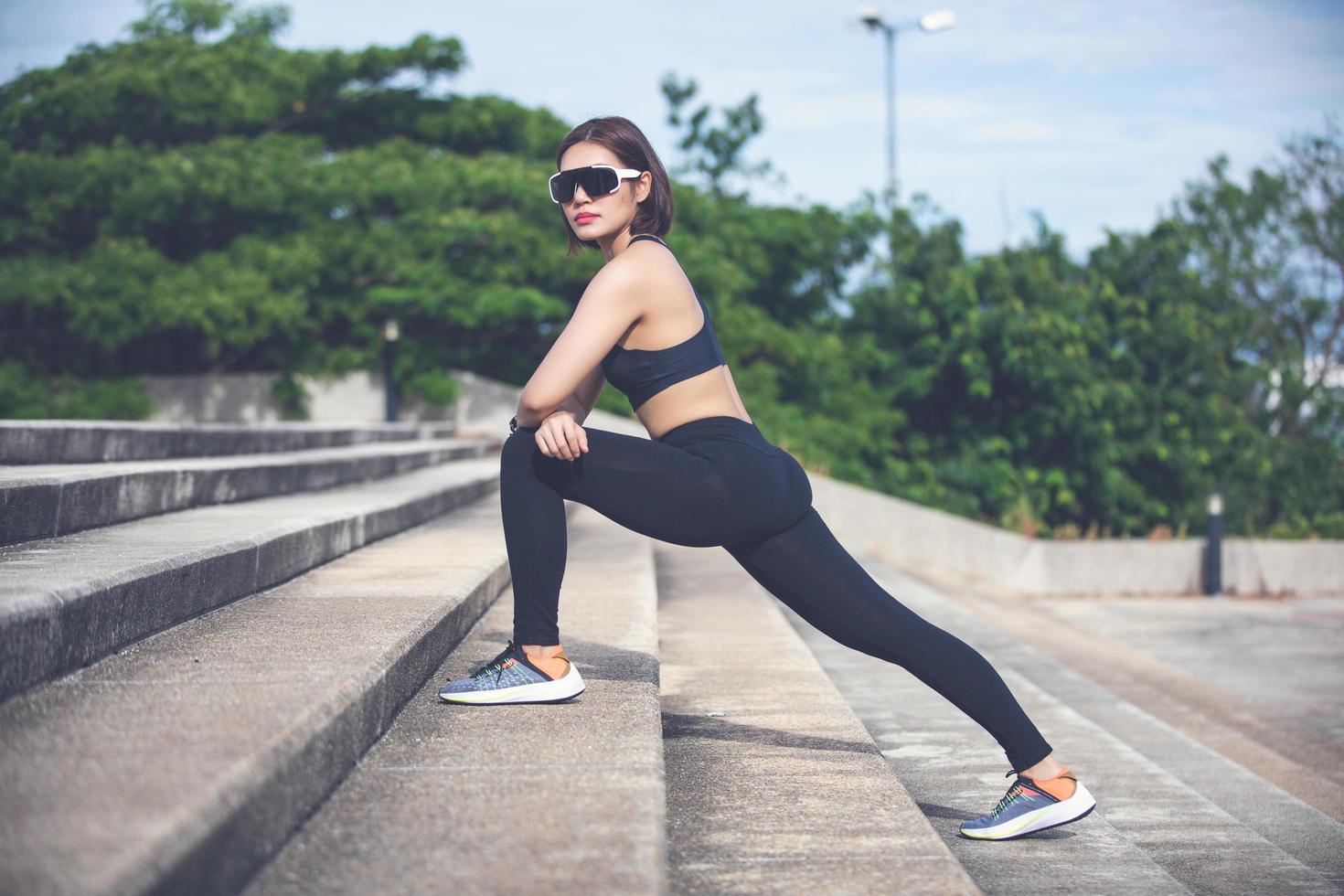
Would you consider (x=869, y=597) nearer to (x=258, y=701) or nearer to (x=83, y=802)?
(x=258, y=701)

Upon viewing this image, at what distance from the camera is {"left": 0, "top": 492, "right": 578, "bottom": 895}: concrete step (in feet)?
4.66

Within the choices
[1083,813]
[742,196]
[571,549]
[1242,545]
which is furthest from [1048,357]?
[1083,813]

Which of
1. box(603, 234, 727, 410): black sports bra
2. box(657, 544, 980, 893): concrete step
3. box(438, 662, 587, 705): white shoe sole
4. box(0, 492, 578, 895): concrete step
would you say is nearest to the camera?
box(0, 492, 578, 895): concrete step

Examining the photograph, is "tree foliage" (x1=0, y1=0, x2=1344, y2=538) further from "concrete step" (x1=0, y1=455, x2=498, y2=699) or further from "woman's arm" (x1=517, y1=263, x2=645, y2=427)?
"woman's arm" (x1=517, y1=263, x2=645, y2=427)

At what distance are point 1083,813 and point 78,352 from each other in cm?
1904

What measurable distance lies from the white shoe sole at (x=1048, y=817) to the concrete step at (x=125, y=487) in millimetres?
2624

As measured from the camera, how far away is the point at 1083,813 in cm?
262

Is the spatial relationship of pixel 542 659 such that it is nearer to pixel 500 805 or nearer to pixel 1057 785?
pixel 500 805

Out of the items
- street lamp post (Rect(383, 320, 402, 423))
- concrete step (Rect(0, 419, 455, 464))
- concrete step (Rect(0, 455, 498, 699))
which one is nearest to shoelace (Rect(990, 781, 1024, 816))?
concrete step (Rect(0, 455, 498, 699))

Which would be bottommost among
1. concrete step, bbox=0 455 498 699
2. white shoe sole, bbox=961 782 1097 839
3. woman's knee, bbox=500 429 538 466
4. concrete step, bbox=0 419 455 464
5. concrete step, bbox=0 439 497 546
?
white shoe sole, bbox=961 782 1097 839

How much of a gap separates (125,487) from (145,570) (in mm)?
1519

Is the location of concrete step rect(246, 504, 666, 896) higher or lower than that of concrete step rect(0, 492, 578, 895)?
lower

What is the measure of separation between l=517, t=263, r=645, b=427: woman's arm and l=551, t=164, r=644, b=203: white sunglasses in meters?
0.28

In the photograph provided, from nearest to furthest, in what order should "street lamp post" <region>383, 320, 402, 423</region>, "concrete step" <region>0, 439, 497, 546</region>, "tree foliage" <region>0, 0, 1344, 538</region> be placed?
1. "concrete step" <region>0, 439, 497, 546</region>
2. "tree foliage" <region>0, 0, 1344, 538</region>
3. "street lamp post" <region>383, 320, 402, 423</region>
